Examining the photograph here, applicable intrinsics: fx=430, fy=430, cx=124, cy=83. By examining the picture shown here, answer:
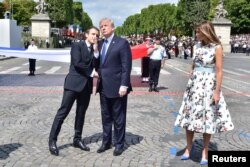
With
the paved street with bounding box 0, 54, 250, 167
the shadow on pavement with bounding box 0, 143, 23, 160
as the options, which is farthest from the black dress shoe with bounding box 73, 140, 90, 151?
the shadow on pavement with bounding box 0, 143, 23, 160

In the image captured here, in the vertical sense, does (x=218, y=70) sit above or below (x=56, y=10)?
below

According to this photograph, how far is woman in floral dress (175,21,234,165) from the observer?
18.8 feet

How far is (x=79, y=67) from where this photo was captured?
20.6 ft

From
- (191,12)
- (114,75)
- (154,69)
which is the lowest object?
(154,69)

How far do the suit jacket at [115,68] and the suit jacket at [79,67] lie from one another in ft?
0.64

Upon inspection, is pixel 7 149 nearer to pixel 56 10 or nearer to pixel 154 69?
pixel 154 69

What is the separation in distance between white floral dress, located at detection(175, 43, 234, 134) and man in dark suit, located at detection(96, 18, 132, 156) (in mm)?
984

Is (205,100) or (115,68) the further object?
(115,68)

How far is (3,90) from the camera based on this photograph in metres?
13.9

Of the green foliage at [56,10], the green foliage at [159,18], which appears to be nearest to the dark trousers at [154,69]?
the green foliage at [56,10]

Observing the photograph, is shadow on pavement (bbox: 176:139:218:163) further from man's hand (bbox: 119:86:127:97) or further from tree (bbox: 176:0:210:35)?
tree (bbox: 176:0:210:35)

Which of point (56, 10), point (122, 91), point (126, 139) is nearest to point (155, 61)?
point (126, 139)

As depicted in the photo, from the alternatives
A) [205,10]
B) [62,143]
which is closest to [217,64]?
[62,143]

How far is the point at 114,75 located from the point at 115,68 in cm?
10
